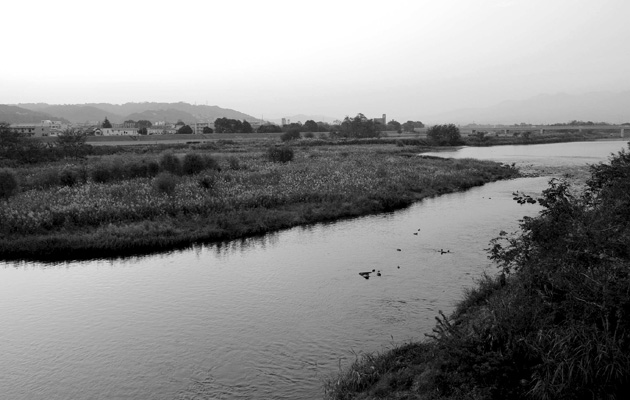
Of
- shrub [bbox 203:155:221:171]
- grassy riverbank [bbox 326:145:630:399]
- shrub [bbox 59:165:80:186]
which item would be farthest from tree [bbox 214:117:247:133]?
grassy riverbank [bbox 326:145:630:399]

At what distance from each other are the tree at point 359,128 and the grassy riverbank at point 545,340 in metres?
128

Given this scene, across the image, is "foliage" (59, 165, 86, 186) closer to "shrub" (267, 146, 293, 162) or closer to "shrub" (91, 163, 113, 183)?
"shrub" (91, 163, 113, 183)

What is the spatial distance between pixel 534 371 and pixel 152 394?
8.55 m

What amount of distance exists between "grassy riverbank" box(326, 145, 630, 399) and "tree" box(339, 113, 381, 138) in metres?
128

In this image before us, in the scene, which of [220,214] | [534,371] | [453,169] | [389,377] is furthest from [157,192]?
[453,169]

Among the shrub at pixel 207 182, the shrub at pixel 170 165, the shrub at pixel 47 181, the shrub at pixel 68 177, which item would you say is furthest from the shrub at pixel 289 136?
the shrub at pixel 207 182

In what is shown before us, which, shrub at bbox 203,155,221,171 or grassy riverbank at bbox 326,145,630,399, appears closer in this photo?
grassy riverbank at bbox 326,145,630,399

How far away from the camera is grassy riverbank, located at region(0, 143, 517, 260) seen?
81.0ft

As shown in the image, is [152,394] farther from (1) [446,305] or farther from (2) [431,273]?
(2) [431,273]

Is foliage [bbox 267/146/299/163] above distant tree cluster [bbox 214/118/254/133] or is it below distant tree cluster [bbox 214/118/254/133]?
below

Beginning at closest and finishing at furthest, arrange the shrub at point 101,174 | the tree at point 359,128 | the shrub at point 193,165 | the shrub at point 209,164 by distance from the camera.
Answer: the shrub at point 101,174 < the shrub at point 193,165 < the shrub at point 209,164 < the tree at point 359,128

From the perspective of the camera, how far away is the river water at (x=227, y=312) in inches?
458

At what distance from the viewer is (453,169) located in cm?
5322

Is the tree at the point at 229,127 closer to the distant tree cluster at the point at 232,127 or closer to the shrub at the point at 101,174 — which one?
the distant tree cluster at the point at 232,127
